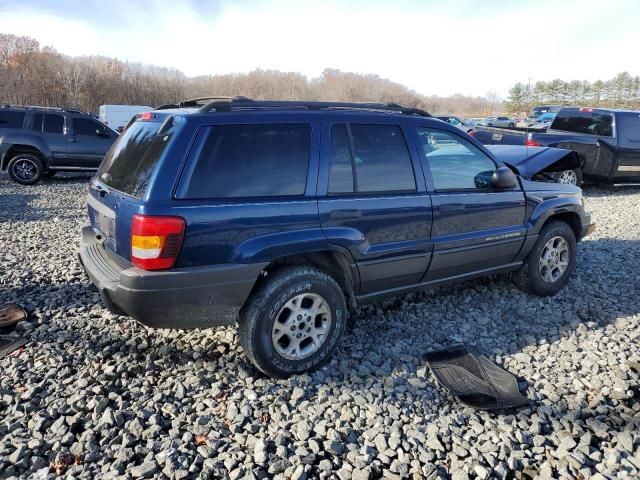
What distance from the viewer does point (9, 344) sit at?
3.46 meters

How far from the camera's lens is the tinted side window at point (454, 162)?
3729 millimetres

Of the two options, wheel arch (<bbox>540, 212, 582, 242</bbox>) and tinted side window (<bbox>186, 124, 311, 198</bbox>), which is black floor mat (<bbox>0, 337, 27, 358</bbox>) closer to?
tinted side window (<bbox>186, 124, 311, 198</bbox>)

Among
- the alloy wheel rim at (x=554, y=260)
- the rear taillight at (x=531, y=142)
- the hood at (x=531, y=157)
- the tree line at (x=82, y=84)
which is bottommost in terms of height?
the alloy wheel rim at (x=554, y=260)

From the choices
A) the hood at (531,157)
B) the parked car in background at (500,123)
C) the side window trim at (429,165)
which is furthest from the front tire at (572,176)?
the side window trim at (429,165)

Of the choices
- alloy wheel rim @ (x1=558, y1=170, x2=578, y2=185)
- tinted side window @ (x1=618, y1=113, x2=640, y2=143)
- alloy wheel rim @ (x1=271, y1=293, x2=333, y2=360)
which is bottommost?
alloy wheel rim @ (x1=271, y1=293, x2=333, y2=360)

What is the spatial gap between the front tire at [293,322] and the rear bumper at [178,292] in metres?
0.13

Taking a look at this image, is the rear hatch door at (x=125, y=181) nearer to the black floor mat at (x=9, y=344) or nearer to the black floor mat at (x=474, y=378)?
the black floor mat at (x=9, y=344)

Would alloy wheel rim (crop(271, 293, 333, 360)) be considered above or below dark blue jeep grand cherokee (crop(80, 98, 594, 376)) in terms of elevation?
below

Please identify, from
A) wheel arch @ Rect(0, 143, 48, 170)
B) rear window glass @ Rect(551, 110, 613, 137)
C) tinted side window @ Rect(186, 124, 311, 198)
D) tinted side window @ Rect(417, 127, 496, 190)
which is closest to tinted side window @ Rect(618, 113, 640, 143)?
rear window glass @ Rect(551, 110, 613, 137)

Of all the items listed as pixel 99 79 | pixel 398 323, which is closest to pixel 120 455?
pixel 398 323

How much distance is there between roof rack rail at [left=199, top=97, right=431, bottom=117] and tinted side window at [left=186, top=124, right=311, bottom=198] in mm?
197

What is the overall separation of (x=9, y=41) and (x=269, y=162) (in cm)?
5913

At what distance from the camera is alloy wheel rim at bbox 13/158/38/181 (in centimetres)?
1095

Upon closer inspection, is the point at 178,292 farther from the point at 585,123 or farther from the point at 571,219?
the point at 585,123
